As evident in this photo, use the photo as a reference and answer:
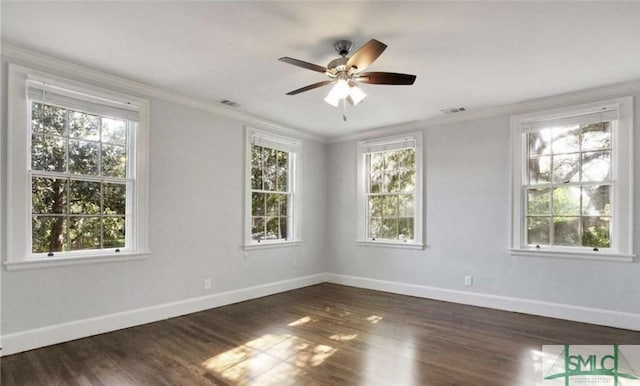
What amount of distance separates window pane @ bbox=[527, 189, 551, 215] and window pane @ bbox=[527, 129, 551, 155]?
0.48 meters

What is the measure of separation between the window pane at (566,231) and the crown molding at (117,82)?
12.8 feet

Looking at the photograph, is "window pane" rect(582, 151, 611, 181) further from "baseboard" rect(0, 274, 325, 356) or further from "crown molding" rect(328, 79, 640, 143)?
"baseboard" rect(0, 274, 325, 356)

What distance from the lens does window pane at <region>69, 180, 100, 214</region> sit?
3316 mm

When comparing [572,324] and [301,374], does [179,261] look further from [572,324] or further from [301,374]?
[572,324]

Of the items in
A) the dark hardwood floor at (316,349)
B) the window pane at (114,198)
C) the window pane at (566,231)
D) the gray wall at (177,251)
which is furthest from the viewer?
the window pane at (566,231)

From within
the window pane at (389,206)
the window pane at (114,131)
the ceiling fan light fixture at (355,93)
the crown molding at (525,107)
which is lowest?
the window pane at (389,206)

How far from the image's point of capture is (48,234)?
10.4 feet

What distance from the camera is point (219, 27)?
2584 mm

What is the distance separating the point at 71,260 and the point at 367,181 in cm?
412

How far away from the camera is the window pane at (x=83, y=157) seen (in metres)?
3.33

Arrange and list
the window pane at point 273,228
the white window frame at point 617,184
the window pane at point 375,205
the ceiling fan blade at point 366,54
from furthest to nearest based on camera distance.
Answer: the window pane at point 375,205 < the window pane at point 273,228 < the white window frame at point 617,184 < the ceiling fan blade at point 366,54

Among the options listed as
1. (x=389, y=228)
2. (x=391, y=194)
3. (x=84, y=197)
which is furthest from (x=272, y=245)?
(x=84, y=197)

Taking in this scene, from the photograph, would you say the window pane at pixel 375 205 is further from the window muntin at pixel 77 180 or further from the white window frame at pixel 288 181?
the window muntin at pixel 77 180

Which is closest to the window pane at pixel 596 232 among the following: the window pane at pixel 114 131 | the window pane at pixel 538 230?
the window pane at pixel 538 230
